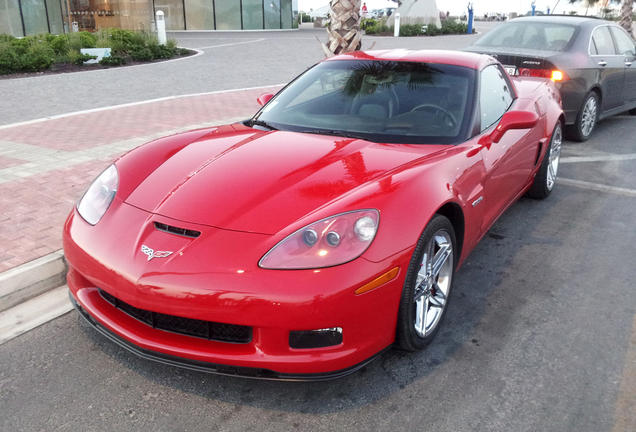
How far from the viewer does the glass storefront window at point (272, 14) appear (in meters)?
34.3

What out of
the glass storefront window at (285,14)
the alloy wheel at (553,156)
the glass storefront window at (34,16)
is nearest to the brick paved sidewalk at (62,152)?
the alloy wheel at (553,156)

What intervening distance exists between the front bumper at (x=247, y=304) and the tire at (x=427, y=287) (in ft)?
0.27

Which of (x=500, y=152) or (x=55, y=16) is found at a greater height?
(x=55, y=16)

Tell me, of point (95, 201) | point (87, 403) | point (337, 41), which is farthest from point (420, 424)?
point (337, 41)

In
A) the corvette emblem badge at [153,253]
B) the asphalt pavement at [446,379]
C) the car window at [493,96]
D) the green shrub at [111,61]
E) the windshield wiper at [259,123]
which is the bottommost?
the asphalt pavement at [446,379]

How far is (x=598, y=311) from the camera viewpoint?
11.3ft

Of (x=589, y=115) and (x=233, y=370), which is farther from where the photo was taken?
(x=589, y=115)

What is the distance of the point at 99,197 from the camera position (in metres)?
3.01

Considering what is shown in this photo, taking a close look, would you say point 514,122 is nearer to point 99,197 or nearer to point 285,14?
point 99,197

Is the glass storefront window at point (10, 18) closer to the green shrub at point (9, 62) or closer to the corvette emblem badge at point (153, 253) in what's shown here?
the green shrub at point (9, 62)

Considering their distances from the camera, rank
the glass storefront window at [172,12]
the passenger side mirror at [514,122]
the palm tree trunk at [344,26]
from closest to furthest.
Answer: the passenger side mirror at [514,122], the palm tree trunk at [344,26], the glass storefront window at [172,12]

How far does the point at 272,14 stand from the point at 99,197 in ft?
112

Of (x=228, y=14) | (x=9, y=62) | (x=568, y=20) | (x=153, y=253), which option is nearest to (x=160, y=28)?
(x=9, y=62)

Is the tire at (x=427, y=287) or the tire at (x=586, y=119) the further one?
the tire at (x=586, y=119)
